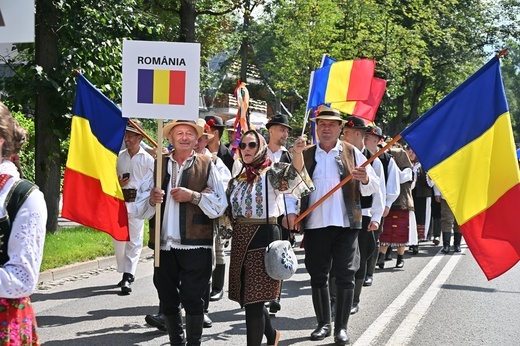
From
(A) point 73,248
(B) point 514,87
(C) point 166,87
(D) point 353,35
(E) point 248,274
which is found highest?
(B) point 514,87

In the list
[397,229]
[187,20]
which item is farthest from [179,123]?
[187,20]

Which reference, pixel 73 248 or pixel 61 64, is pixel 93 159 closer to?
pixel 73 248

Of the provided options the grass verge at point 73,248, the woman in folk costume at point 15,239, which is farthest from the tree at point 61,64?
the woman in folk costume at point 15,239

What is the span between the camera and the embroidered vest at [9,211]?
3146mm

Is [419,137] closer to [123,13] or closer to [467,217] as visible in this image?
[467,217]

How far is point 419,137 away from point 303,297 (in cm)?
360

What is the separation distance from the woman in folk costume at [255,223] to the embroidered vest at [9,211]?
3.01 m

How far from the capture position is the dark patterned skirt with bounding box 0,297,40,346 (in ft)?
10.5

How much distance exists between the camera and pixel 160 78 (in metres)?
5.98

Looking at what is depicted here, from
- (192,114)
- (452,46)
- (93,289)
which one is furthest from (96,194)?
(452,46)

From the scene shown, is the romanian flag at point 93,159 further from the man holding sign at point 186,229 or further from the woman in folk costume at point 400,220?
the woman in folk costume at point 400,220

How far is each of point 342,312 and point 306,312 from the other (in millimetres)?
1575

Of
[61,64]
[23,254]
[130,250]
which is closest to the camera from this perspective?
[23,254]

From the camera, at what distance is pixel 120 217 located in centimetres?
677
